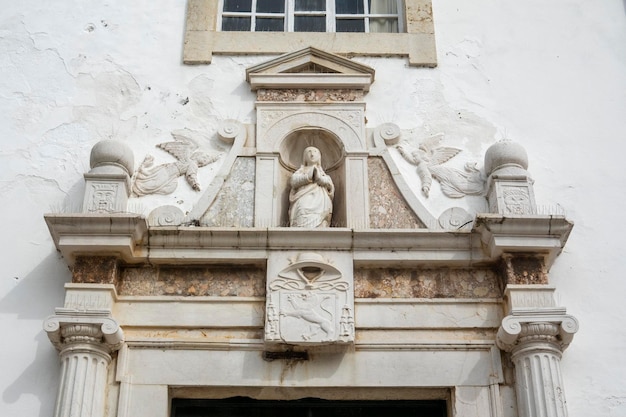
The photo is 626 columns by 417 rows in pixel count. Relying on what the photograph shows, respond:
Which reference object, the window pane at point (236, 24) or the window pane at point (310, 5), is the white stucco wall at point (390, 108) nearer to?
the window pane at point (236, 24)

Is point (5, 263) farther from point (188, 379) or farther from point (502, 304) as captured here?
point (502, 304)

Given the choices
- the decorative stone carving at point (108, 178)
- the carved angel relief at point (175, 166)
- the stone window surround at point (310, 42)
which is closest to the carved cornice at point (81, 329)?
the decorative stone carving at point (108, 178)

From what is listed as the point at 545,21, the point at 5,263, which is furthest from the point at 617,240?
the point at 5,263

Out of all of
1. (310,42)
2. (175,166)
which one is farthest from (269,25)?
(175,166)

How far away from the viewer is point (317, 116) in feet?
34.0

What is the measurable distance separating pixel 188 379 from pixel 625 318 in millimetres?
3646

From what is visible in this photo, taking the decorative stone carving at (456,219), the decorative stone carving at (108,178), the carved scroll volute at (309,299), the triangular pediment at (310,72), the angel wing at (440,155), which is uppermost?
the triangular pediment at (310,72)

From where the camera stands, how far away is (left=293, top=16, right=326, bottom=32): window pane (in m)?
11.4

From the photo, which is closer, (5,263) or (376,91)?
(5,263)

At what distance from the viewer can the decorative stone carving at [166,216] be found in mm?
9750

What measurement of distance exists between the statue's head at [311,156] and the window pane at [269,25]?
184 cm

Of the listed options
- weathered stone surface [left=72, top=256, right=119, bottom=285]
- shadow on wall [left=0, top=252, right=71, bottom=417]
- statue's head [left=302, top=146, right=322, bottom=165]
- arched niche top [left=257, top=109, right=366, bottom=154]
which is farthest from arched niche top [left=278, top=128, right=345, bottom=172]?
shadow on wall [left=0, top=252, right=71, bottom=417]

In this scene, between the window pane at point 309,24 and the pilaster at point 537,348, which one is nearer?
the pilaster at point 537,348

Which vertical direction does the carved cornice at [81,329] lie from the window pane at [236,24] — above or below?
below
